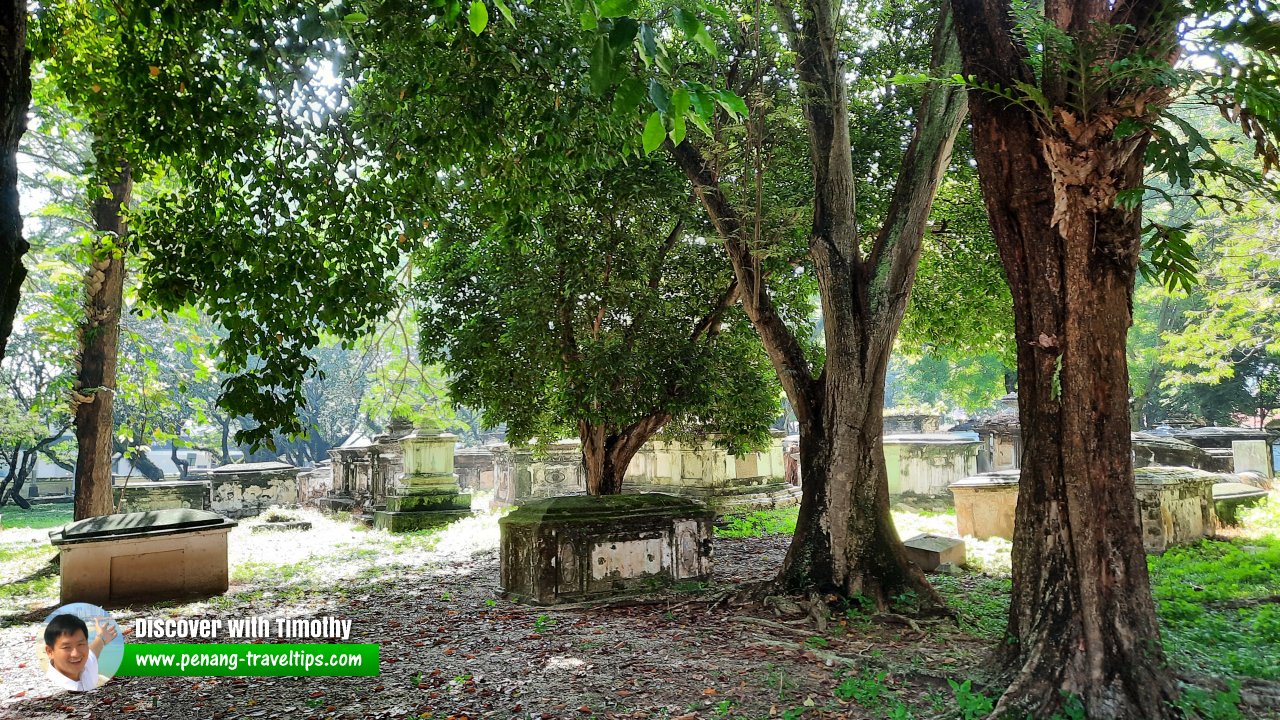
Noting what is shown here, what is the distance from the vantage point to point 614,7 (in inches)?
78.2

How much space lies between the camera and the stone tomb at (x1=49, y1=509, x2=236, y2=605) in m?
7.10

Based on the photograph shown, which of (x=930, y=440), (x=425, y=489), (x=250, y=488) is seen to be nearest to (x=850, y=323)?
→ (x=930, y=440)

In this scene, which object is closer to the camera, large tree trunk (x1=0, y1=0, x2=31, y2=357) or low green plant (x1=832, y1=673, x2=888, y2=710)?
large tree trunk (x1=0, y1=0, x2=31, y2=357)

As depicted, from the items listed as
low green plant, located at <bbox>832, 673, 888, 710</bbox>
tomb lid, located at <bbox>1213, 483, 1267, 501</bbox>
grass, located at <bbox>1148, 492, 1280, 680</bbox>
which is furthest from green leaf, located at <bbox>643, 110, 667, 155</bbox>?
tomb lid, located at <bbox>1213, 483, 1267, 501</bbox>

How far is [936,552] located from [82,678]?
7.80 metres

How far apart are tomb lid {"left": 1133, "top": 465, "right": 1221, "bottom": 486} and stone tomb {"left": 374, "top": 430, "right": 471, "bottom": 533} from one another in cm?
1119

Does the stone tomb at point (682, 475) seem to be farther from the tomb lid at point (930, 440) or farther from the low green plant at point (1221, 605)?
the low green plant at point (1221, 605)

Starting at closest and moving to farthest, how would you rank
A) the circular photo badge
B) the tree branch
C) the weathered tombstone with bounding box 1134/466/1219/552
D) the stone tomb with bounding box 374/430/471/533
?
the circular photo badge → the tree branch → the weathered tombstone with bounding box 1134/466/1219/552 → the stone tomb with bounding box 374/430/471/533

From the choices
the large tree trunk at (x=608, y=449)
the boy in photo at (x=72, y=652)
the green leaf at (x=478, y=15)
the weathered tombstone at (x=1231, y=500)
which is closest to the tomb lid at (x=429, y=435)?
the large tree trunk at (x=608, y=449)

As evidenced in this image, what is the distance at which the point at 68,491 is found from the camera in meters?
28.6

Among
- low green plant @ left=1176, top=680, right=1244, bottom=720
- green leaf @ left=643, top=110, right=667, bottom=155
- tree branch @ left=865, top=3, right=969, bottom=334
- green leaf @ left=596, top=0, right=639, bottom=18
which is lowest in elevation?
low green plant @ left=1176, top=680, right=1244, bottom=720

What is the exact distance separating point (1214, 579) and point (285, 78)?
9.11m

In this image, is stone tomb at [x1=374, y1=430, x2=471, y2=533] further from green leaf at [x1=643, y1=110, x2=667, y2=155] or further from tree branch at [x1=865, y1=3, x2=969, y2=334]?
green leaf at [x1=643, y1=110, x2=667, y2=155]

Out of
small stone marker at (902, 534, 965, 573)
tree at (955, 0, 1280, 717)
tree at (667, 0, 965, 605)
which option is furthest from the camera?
small stone marker at (902, 534, 965, 573)
